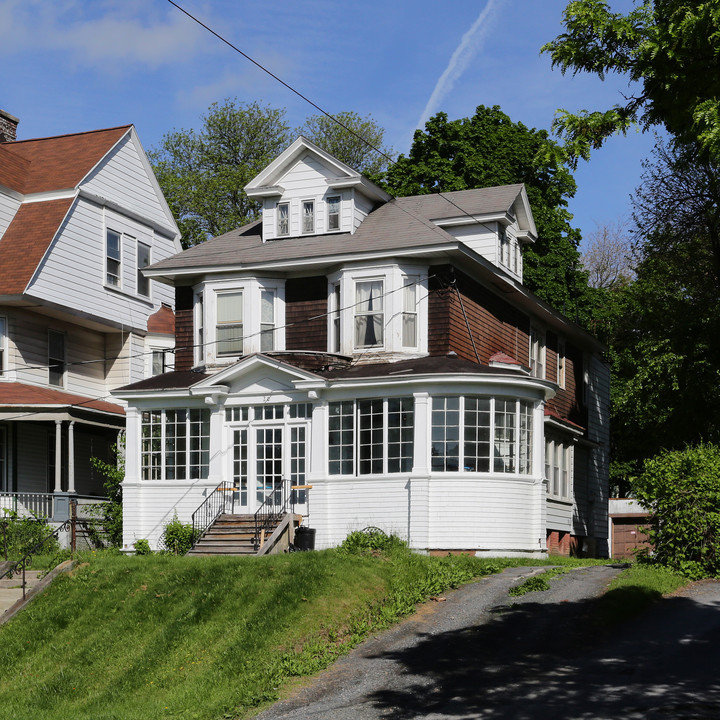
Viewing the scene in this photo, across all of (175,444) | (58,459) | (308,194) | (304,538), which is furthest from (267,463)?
(308,194)

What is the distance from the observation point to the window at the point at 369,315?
2797cm

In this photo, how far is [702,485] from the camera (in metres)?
20.4

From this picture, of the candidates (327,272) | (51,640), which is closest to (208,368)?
(327,272)

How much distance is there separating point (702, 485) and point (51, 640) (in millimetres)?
11567

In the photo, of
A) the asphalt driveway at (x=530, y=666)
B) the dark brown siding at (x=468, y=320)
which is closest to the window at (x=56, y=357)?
the dark brown siding at (x=468, y=320)

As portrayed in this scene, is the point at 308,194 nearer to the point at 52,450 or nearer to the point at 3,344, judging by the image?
the point at 3,344

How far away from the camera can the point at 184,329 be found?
30.8m

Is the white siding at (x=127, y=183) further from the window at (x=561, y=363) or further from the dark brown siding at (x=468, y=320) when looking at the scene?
the window at (x=561, y=363)

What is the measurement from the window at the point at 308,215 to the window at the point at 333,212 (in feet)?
1.53

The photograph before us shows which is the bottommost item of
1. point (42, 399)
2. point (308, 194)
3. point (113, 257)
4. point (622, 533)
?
point (622, 533)

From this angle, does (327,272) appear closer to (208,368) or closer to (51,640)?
(208,368)

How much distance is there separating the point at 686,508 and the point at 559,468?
12399mm

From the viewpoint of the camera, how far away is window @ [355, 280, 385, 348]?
27969 mm

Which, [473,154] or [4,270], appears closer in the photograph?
[4,270]
